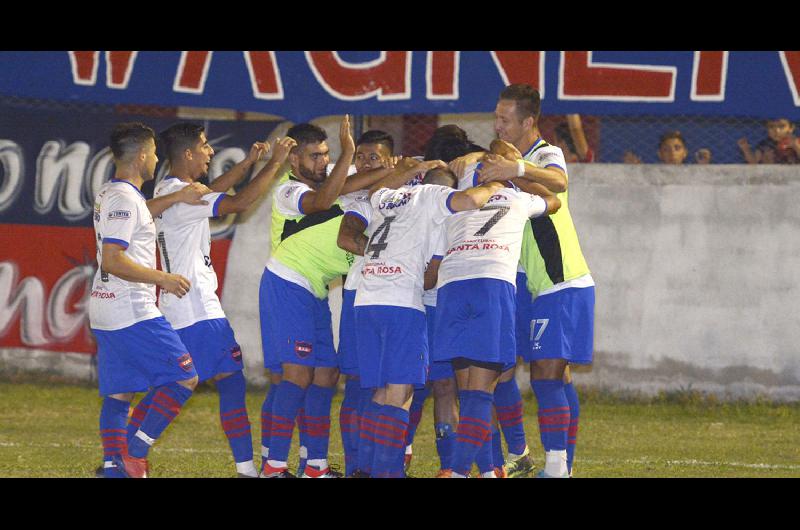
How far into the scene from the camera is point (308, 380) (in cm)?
789

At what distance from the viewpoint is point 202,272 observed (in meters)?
7.93

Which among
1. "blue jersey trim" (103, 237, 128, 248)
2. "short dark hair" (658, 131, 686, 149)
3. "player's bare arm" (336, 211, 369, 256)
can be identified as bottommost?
"blue jersey trim" (103, 237, 128, 248)

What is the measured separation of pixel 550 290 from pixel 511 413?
0.90m

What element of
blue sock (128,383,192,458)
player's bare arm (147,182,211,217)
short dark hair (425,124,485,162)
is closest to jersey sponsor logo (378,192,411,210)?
short dark hair (425,124,485,162)

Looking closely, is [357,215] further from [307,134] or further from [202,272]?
[202,272]

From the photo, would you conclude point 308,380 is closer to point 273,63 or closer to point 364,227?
point 364,227

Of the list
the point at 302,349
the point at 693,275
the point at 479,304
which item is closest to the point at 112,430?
the point at 302,349

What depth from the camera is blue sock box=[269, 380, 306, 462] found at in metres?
7.71

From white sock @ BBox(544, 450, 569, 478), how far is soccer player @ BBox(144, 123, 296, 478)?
1.82 m

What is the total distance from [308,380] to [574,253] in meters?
1.84

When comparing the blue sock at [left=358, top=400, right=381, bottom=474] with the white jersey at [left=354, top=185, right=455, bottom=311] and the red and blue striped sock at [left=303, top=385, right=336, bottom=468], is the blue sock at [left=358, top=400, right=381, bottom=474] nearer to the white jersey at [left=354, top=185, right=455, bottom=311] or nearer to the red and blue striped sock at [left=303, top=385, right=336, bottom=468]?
the red and blue striped sock at [left=303, top=385, right=336, bottom=468]

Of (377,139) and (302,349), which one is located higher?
(377,139)

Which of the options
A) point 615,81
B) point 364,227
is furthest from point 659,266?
point 364,227

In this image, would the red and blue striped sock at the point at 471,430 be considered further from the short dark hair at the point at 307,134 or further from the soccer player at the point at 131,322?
the short dark hair at the point at 307,134
